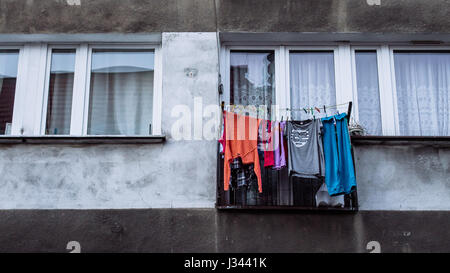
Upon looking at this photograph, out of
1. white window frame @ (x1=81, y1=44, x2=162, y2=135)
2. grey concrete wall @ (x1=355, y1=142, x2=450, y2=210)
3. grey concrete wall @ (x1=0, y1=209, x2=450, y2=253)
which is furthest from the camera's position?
white window frame @ (x1=81, y1=44, x2=162, y2=135)

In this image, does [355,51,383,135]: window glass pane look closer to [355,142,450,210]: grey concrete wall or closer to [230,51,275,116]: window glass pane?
[355,142,450,210]: grey concrete wall

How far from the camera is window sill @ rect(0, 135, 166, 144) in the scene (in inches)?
319

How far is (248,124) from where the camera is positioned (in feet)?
26.1

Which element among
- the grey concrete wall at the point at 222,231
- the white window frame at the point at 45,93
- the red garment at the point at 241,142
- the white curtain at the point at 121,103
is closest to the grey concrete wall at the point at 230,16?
the white window frame at the point at 45,93

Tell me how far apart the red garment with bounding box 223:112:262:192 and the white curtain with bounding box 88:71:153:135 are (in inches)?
52.8

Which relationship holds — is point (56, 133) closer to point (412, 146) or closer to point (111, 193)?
point (111, 193)

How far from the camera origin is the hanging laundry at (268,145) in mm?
7805

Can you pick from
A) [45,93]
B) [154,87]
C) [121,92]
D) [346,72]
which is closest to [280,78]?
[346,72]

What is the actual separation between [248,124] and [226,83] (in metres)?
1.02

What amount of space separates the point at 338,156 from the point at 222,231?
5.76ft

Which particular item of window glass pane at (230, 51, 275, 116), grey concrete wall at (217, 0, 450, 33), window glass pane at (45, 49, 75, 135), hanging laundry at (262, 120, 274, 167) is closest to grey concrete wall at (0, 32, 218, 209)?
Answer: window glass pane at (45, 49, 75, 135)

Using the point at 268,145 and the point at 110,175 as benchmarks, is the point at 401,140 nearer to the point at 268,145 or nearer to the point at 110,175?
the point at 268,145

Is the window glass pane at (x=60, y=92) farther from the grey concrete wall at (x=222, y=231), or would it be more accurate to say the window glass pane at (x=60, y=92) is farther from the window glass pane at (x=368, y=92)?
the window glass pane at (x=368, y=92)
